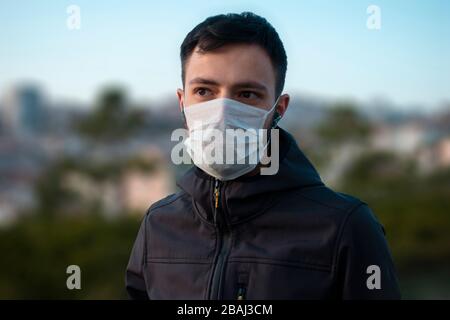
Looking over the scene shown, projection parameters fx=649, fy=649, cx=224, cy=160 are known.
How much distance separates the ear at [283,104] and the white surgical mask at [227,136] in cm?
5

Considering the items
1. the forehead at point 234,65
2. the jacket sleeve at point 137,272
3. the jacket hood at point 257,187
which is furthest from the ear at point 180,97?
the jacket sleeve at point 137,272

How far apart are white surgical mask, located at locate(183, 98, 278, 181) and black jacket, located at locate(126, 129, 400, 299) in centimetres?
5

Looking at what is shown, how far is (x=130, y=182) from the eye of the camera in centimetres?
1680

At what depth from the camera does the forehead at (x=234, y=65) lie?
2037 millimetres

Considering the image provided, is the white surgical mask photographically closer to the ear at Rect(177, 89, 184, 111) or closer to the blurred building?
the ear at Rect(177, 89, 184, 111)

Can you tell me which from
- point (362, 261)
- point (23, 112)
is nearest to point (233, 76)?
point (362, 261)

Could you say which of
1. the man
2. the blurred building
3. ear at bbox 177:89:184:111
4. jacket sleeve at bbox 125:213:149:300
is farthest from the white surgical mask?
the blurred building

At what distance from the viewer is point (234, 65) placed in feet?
6.68

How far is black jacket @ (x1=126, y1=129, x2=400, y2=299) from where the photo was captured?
192cm

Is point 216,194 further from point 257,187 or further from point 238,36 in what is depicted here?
point 238,36

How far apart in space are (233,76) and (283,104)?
0.92 ft

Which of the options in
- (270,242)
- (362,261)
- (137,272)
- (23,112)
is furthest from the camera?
(23,112)

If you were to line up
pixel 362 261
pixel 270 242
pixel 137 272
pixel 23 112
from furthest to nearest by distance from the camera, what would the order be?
pixel 23 112 < pixel 137 272 < pixel 270 242 < pixel 362 261

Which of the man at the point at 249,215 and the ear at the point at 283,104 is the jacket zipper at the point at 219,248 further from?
the ear at the point at 283,104
